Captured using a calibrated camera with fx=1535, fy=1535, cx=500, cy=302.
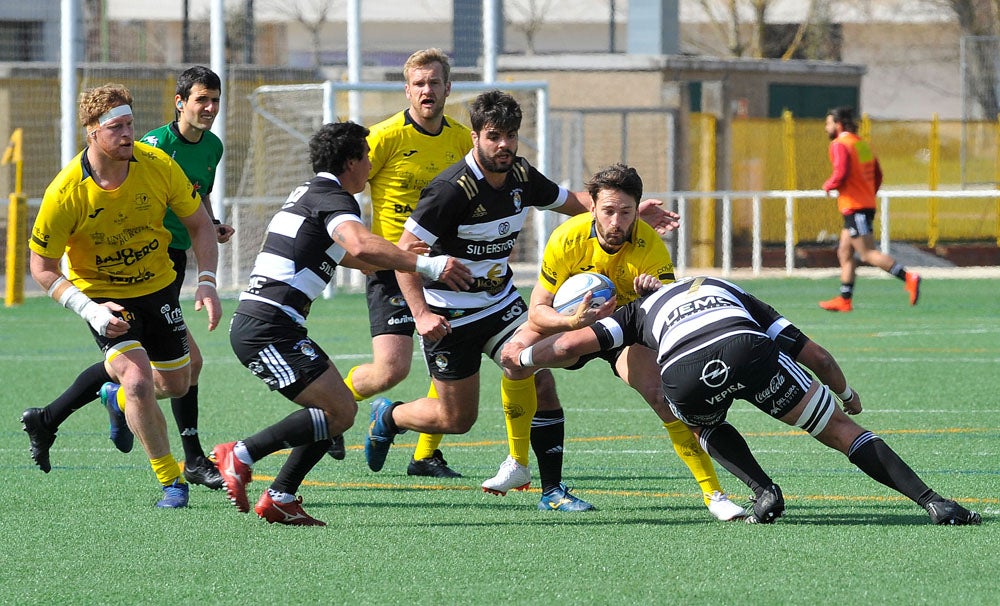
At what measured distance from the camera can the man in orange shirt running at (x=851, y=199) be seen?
1695cm

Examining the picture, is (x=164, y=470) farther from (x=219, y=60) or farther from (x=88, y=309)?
(x=219, y=60)

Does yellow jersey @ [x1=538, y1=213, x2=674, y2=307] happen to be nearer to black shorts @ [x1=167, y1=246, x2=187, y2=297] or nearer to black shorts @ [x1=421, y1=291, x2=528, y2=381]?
black shorts @ [x1=421, y1=291, x2=528, y2=381]

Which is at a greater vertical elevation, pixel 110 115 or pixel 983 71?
pixel 983 71

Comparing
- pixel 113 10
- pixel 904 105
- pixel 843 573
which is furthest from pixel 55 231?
pixel 904 105

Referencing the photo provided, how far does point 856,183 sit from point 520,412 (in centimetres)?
1082

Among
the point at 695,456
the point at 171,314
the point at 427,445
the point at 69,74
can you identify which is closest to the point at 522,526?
the point at 695,456

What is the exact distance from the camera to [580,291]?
6.78 m

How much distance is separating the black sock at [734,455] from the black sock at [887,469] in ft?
1.33

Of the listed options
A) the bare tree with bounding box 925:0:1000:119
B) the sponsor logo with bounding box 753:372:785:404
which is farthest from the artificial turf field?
the bare tree with bounding box 925:0:1000:119

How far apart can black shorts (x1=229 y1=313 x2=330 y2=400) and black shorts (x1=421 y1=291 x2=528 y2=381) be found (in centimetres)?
91

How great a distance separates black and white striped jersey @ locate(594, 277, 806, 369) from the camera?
625 centimetres

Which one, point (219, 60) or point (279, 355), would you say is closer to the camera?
point (279, 355)

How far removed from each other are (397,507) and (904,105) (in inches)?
1790

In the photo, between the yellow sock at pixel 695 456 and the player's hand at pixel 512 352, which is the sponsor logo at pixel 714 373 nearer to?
the yellow sock at pixel 695 456
